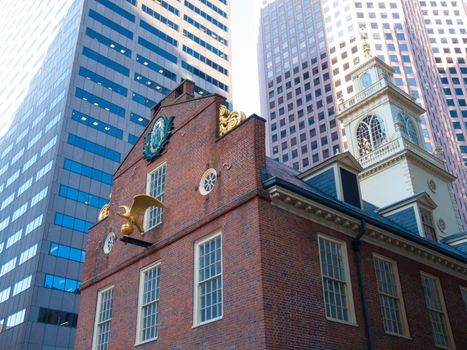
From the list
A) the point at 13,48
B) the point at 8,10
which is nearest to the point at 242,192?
the point at 13,48

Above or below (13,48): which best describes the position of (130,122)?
below

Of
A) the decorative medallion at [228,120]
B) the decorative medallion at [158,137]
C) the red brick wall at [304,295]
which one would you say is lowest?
the red brick wall at [304,295]

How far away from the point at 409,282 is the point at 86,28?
65.6 metres

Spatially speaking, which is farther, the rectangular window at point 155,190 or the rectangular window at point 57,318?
the rectangular window at point 57,318

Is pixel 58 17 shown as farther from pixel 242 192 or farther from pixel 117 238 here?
pixel 242 192

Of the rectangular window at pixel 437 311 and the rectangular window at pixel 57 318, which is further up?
the rectangular window at pixel 57 318

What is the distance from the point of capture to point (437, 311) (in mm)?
20844

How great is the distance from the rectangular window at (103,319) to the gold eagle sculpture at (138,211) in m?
3.50

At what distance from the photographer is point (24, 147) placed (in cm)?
7256

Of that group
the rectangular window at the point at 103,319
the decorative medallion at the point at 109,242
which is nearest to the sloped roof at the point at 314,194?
the decorative medallion at the point at 109,242

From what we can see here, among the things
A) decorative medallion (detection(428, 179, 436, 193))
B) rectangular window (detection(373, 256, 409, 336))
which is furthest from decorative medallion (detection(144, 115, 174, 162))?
decorative medallion (detection(428, 179, 436, 193))

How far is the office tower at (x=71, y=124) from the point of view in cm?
5619

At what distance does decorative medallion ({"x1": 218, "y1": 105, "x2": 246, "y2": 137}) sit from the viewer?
59.2ft

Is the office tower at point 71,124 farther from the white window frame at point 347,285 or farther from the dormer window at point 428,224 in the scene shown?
the white window frame at point 347,285
